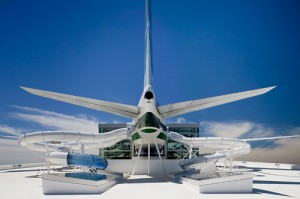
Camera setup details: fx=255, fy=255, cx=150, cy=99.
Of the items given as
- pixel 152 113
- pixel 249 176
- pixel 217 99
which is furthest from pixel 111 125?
pixel 249 176

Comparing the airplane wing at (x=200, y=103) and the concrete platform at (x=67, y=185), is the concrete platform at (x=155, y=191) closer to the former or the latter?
the concrete platform at (x=67, y=185)

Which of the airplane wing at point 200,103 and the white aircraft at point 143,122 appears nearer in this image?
the airplane wing at point 200,103

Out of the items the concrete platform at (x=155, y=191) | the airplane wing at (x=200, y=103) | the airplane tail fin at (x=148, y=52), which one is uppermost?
the airplane tail fin at (x=148, y=52)

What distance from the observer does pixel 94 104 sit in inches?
886

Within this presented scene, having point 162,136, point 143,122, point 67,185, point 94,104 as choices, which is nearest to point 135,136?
point 162,136

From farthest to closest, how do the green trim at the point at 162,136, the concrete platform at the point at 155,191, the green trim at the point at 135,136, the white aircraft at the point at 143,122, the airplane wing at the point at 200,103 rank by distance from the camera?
the green trim at the point at 135,136 → the green trim at the point at 162,136 → the white aircraft at the point at 143,122 → the airplane wing at the point at 200,103 → the concrete platform at the point at 155,191

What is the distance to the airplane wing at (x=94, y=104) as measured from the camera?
2019cm

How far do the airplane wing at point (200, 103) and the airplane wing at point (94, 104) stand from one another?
3178 millimetres

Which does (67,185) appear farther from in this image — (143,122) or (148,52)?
(148,52)

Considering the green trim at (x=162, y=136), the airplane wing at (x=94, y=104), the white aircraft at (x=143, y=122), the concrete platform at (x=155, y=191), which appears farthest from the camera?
the green trim at (x=162, y=136)

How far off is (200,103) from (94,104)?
945 cm

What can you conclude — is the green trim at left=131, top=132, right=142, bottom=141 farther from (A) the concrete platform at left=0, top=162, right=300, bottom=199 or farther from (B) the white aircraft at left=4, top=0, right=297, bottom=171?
(A) the concrete platform at left=0, top=162, right=300, bottom=199

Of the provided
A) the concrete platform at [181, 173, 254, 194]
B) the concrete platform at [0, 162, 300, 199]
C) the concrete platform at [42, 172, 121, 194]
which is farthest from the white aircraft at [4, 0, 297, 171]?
the concrete platform at [181, 173, 254, 194]

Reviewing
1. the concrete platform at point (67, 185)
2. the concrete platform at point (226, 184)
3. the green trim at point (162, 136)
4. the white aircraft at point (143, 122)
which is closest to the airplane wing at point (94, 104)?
the white aircraft at point (143, 122)
